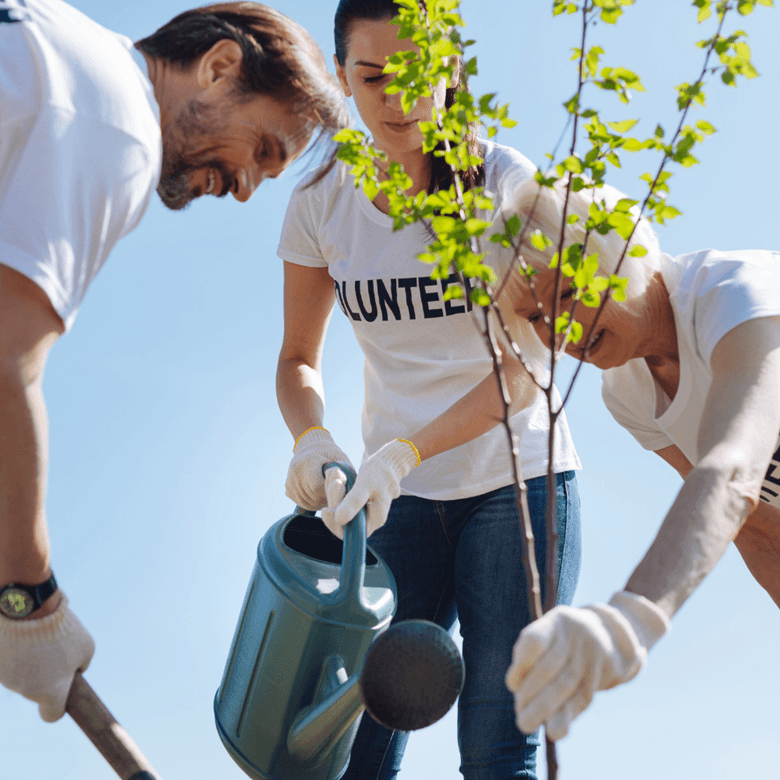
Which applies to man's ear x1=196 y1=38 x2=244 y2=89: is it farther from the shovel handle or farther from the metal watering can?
the shovel handle

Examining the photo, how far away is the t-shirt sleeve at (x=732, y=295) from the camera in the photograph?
1.27 meters

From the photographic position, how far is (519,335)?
170 centimetres

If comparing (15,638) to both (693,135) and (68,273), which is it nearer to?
(68,273)

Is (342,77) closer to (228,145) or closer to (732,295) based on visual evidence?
(228,145)

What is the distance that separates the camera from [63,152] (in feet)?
3.62

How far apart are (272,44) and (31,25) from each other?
56 centimetres

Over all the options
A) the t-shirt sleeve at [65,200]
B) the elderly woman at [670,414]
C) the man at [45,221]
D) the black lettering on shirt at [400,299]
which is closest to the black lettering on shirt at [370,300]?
the black lettering on shirt at [400,299]

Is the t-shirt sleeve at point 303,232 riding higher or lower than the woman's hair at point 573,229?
lower

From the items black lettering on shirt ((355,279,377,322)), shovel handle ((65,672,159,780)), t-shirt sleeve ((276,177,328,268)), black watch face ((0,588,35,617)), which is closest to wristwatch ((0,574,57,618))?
black watch face ((0,588,35,617))

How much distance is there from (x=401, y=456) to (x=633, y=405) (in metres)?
0.51

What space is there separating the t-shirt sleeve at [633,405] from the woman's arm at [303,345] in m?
0.69

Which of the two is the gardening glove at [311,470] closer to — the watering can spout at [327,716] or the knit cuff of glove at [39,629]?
the watering can spout at [327,716]

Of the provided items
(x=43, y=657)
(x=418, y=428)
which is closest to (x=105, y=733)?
(x=43, y=657)

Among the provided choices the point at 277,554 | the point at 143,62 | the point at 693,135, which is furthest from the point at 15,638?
the point at 693,135
